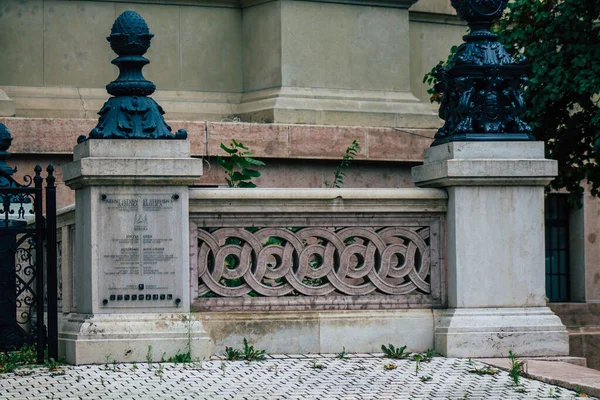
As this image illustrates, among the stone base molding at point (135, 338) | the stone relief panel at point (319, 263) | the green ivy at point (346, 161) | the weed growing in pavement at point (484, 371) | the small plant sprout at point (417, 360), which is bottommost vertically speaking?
the weed growing in pavement at point (484, 371)

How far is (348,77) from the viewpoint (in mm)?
19906

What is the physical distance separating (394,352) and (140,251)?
2414mm

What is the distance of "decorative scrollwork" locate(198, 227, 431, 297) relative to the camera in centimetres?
1239

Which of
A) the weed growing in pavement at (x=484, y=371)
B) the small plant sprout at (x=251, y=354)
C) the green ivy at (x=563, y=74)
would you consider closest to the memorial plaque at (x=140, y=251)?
the small plant sprout at (x=251, y=354)

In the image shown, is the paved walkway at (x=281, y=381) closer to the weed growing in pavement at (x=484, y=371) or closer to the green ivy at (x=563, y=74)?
the weed growing in pavement at (x=484, y=371)

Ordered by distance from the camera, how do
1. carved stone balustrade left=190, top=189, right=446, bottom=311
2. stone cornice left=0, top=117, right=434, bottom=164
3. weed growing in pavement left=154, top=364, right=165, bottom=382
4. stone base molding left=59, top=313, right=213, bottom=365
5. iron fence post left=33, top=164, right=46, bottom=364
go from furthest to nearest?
stone cornice left=0, top=117, right=434, bottom=164
iron fence post left=33, top=164, right=46, bottom=364
carved stone balustrade left=190, top=189, right=446, bottom=311
stone base molding left=59, top=313, right=213, bottom=365
weed growing in pavement left=154, top=364, right=165, bottom=382

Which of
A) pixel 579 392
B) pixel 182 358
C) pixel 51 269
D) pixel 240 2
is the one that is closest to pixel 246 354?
pixel 182 358

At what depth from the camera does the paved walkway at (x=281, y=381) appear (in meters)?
10.3

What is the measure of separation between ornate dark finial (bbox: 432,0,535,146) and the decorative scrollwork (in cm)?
102

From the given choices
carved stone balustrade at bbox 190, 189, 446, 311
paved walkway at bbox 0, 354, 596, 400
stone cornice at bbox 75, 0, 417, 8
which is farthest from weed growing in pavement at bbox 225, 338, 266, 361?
stone cornice at bbox 75, 0, 417, 8

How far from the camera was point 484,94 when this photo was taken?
12734 millimetres

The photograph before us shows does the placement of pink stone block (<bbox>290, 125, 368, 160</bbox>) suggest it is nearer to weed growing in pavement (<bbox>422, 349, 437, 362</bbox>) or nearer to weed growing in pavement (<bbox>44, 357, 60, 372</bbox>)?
weed growing in pavement (<bbox>422, 349, 437, 362</bbox>)

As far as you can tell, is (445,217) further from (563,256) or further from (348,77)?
(563,256)

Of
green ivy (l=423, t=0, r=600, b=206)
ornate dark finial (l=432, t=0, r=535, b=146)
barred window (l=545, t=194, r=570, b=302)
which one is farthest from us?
barred window (l=545, t=194, r=570, b=302)
